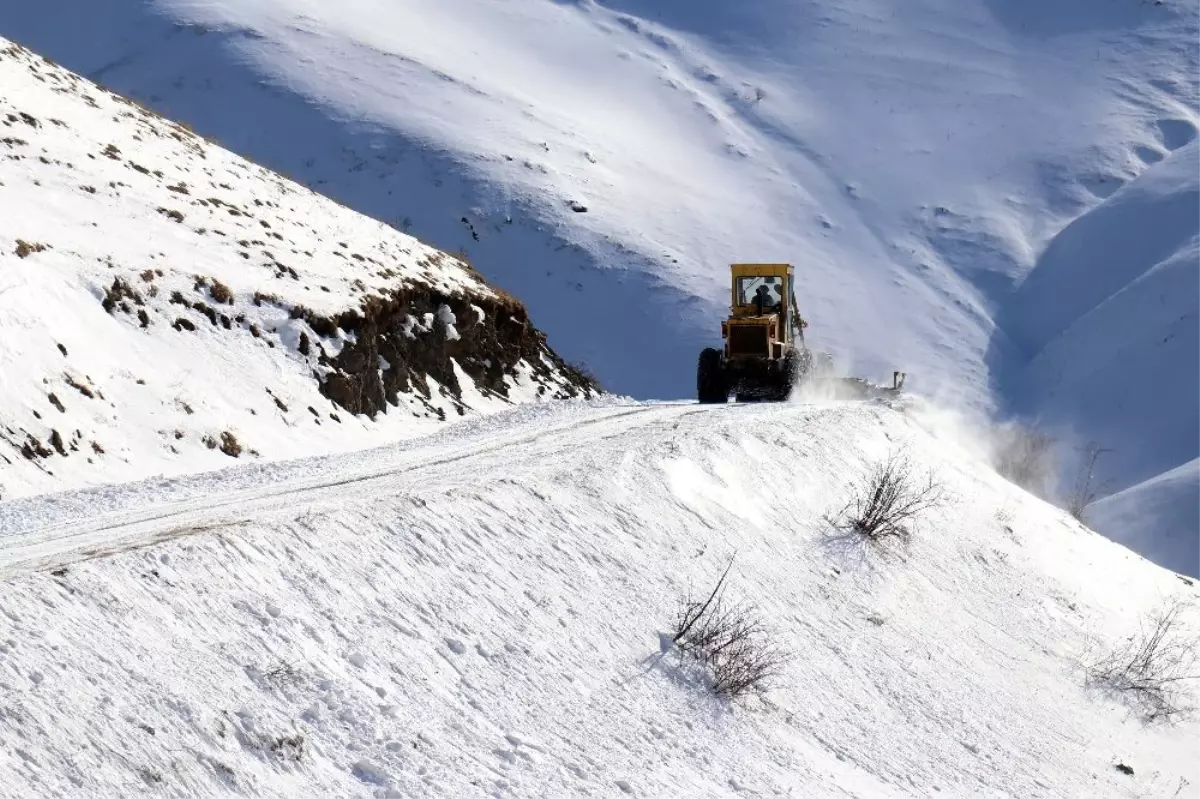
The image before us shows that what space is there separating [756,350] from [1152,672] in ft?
37.9

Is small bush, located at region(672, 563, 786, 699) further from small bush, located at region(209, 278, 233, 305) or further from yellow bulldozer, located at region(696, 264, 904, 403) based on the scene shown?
yellow bulldozer, located at region(696, 264, 904, 403)

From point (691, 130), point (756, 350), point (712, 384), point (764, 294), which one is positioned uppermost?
point (691, 130)

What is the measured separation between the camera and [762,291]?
88.6ft

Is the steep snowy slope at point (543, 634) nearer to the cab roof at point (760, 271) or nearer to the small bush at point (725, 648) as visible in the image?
the small bush at point (725, 648)

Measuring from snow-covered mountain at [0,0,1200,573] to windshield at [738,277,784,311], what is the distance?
81.6ft

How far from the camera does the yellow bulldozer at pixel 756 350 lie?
25547 millimetres

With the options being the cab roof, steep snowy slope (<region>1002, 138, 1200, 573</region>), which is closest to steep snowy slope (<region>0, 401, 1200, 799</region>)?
the cab roof

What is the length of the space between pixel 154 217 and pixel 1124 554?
51.9 ft

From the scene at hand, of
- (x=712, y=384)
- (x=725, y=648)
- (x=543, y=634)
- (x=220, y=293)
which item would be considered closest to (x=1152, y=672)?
(x=725, y=648)

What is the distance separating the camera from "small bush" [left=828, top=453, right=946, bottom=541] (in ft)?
50.4

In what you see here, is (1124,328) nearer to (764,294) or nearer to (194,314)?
(764,294)

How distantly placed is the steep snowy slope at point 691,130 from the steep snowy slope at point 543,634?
35853mm

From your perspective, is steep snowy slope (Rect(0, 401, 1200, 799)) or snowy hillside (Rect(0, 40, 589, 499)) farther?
snowy hillside (Rect(0, 40, 589, 499))

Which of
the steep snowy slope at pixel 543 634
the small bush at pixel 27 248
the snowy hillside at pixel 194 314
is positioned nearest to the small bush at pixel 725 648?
the steep snowy slope at pixel 543 634
